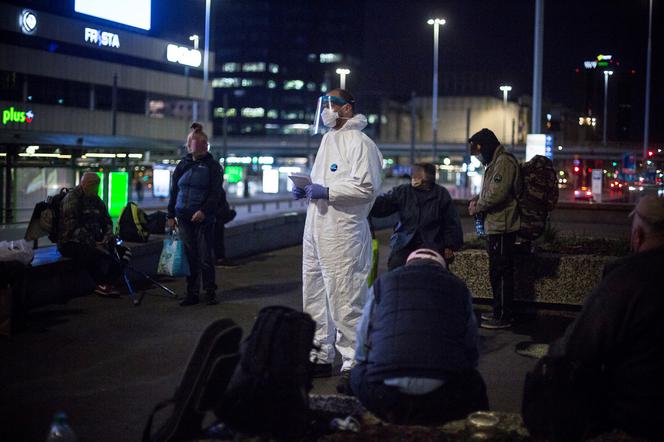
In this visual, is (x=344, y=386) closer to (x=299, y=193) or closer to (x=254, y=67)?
(x=299, y=193)

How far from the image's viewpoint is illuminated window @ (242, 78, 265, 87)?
182 m

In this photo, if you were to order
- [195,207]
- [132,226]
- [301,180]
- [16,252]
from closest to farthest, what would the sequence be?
[301,180] < [16,252] < [195,207] < [132,226]

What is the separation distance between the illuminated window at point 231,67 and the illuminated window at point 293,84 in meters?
11.0

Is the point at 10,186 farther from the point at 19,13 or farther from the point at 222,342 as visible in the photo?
the point at 19,13

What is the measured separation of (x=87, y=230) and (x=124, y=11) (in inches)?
1841

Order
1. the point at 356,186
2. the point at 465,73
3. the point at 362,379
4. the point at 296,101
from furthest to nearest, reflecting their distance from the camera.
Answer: the point at 296,101 < the point at 465,73 < the point at 356,186 < the point at 362,379

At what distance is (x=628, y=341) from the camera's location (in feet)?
Result: 12.9

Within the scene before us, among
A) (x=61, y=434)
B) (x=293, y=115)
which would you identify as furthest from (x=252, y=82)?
(x=61, y=434)

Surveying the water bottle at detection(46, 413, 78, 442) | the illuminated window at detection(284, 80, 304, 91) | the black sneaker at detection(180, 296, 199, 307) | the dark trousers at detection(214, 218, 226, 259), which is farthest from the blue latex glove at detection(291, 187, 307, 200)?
the illuminated window at detection(284, 80, 304, 91)

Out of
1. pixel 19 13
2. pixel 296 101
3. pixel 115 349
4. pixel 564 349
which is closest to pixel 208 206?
pixel 115 349

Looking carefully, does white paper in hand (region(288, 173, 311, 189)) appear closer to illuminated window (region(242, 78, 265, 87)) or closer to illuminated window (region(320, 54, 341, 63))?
illuminated window (region(242, 78, 265, 87))

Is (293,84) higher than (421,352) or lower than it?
higher

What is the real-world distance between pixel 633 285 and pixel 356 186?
294cm

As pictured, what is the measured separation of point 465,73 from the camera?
15425cm
